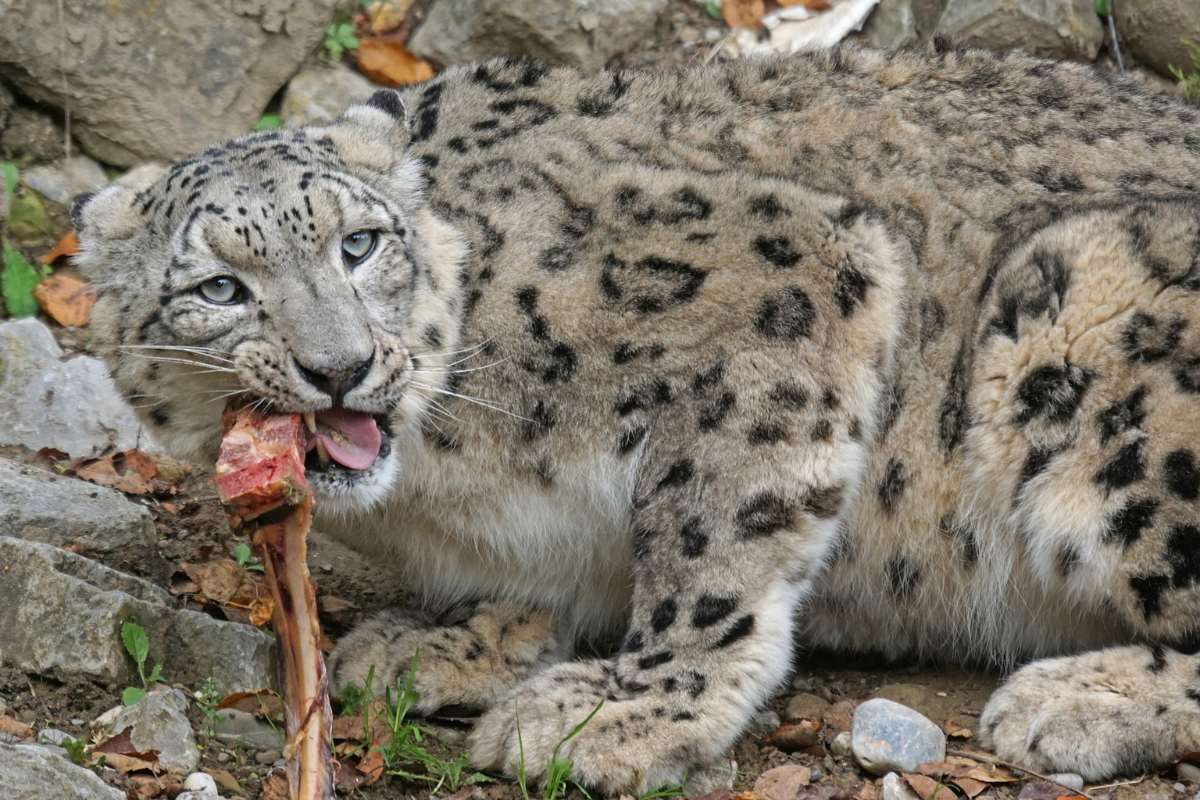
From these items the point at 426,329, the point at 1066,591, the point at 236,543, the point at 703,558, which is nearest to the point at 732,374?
the point at 703,558

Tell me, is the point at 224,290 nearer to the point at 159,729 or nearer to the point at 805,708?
the point at 159,729

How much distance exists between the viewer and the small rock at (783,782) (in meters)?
4.85

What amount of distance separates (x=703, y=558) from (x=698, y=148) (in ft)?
4.99

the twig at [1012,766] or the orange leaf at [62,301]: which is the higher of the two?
the orange leaf at [62,301]

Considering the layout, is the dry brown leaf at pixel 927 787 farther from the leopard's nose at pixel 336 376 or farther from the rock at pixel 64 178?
the rock at pixel 64 178

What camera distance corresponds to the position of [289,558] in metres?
4.46

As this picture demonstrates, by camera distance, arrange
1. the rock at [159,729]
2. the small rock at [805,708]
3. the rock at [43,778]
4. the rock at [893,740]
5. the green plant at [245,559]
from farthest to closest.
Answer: the green plant at [245,559]
the small rock at [805,708]
the rock at [893,740]
the rock at [159,729]
the rock at [43,778]

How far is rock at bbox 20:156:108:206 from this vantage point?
8078mm

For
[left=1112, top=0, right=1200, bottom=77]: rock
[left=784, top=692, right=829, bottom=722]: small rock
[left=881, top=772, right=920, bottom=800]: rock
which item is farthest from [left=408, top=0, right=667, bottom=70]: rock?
[left=881, top=772, right=920, bottom=800]: rock

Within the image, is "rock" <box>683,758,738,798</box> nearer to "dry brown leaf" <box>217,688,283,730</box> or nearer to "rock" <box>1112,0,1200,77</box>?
"dry brown leaf" <box>217,688,283,730</box>

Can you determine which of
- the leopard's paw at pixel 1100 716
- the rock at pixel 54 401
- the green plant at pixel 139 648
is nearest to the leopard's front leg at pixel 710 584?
the leopard's paw at pixel 1100 716

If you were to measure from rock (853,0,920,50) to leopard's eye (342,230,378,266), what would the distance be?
4.68 m

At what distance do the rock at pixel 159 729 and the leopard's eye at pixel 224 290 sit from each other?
113cm

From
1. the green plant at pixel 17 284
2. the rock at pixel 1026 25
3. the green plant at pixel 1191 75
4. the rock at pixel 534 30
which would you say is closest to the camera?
the green plant at pixel 17 284
